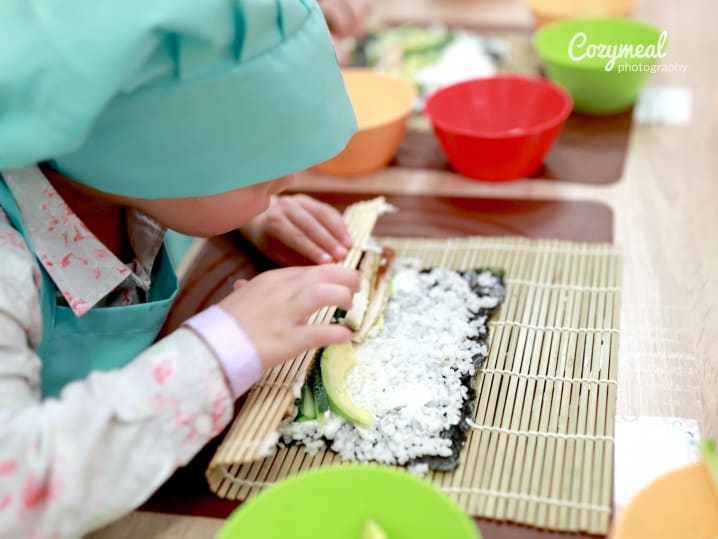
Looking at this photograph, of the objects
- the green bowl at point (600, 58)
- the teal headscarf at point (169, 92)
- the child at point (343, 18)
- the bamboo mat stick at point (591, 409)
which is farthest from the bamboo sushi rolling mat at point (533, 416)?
the child at point (343, 18)

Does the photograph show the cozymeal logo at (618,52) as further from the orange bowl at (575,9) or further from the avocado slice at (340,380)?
the avocado slice at (340,380)

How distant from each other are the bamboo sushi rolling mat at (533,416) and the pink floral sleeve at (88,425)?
63 mm

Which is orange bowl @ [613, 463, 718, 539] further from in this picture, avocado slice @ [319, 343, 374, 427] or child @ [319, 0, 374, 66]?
child @ [319, 0, 374, 66]

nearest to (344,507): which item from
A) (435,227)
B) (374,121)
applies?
(435,227)

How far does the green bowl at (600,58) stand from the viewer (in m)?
1.23

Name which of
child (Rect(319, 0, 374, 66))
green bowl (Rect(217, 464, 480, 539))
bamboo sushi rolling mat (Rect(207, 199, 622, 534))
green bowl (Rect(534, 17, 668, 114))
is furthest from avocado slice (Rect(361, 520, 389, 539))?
child (Rect(319, 0, 374, 66))

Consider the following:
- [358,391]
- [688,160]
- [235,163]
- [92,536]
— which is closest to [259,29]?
[235,163]

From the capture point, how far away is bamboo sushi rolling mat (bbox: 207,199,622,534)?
0.66 meters

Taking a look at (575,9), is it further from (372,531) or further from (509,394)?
(372,531)

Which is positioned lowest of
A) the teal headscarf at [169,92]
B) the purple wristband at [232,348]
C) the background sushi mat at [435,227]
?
the background sushi mat at [435,227]

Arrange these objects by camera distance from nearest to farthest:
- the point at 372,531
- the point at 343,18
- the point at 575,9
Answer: the point at 372,531 < the point at 343,18 < the point at 575,9

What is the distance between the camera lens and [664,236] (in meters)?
1.01

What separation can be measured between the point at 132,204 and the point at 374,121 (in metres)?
0.56

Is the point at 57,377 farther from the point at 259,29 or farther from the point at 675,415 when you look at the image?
the point at 675,415
